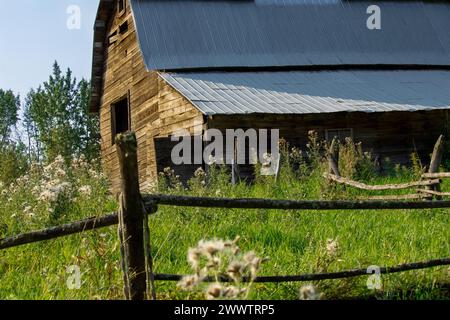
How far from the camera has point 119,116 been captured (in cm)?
2158

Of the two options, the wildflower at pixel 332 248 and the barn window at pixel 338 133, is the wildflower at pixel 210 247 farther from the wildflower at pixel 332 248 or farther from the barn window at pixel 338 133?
the barn window at pixel 338 133

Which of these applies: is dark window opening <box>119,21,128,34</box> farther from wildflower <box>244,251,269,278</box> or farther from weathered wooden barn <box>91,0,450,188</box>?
wildflower <box>244,251,269,278</box>

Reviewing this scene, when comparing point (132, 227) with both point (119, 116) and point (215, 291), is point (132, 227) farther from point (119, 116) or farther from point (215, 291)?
point (119, 116)

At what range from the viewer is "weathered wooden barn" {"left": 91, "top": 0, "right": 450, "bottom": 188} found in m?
15.3

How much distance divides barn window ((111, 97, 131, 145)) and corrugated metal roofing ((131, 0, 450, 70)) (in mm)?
3330

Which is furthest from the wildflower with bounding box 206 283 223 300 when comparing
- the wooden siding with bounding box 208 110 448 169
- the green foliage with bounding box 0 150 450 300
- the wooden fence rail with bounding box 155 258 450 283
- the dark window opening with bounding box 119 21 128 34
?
the dark window opening with bounding box 119 21 128 34

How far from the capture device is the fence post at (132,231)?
3.51 meters

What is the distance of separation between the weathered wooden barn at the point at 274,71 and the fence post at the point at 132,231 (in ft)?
31.9

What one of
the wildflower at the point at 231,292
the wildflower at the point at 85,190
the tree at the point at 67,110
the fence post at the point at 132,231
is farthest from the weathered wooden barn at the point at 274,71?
the tree at the point at 67,110

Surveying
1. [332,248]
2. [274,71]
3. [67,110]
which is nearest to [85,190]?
[332,248]

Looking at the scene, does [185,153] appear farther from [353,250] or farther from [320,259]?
[320,259]

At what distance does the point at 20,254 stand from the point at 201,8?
14446 millimetres

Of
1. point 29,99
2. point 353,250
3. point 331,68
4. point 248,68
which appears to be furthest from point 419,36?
point 29,99

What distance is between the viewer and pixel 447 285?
4797mm
